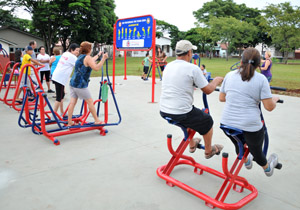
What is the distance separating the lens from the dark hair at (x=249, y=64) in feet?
8.24

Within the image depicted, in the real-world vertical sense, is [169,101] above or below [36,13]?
below

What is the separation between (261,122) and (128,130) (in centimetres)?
311

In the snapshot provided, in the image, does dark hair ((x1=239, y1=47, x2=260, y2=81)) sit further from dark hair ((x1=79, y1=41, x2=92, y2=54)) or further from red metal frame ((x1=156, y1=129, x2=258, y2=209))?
dark hair ((x1=79, y1=41, x2=92, y2=54))

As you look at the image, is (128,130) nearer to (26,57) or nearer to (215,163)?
(215,163)

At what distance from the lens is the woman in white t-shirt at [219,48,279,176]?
8.20 feet

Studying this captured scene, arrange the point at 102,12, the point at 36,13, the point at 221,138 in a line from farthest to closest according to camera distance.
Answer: the point at 102,12
the point at 36,13
the point at 221,138

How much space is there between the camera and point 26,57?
6848mm

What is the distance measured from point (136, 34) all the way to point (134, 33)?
11 cm

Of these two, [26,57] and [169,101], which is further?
[26,57]

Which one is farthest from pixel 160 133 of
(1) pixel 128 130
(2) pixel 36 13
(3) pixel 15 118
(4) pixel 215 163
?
(2) pixel 36 13

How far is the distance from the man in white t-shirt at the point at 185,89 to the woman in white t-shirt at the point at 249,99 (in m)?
0.33

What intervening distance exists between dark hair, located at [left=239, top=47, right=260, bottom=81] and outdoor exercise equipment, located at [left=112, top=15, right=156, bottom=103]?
223 inches

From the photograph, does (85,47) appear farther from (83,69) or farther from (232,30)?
(232,30)


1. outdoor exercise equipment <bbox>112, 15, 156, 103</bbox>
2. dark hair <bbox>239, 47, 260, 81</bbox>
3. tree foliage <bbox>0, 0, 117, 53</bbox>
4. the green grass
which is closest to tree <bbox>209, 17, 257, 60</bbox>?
the green grass
